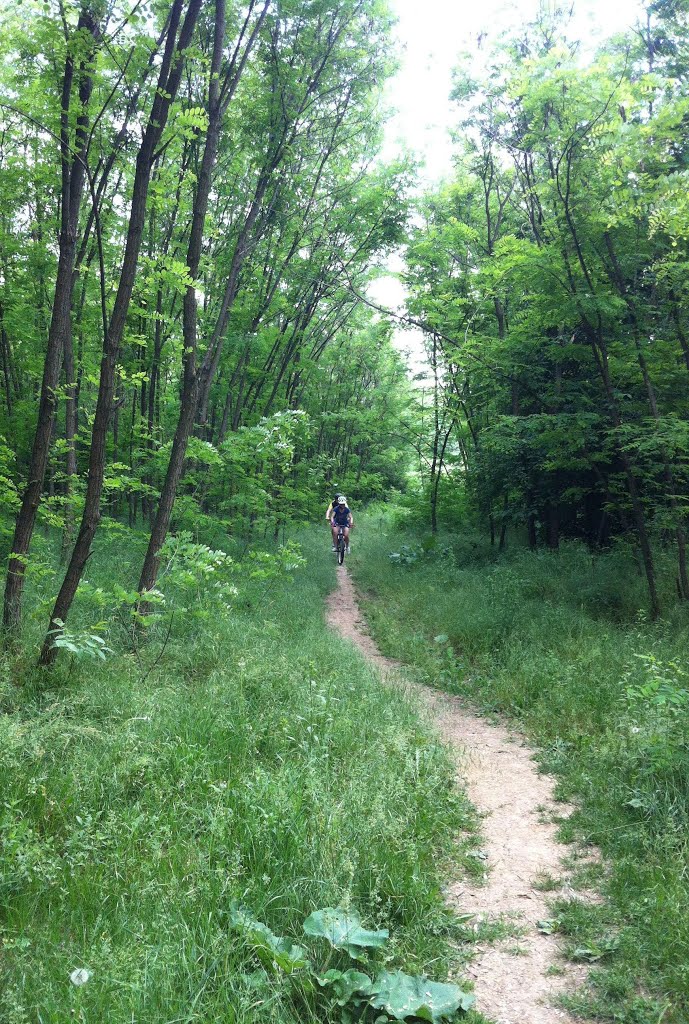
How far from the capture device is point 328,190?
45.7ft

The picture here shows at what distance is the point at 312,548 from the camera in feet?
50.0

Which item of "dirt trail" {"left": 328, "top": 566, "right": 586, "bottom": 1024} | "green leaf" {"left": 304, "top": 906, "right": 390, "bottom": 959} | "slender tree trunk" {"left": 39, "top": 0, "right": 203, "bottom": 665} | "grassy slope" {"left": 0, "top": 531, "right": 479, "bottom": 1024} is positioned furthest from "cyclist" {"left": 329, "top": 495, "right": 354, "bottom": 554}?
"green leaf" {"left": 304, "top": 906, "right": 390, "bottom": 959}

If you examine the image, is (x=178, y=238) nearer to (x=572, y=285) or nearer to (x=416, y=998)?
(x=572, y=285)

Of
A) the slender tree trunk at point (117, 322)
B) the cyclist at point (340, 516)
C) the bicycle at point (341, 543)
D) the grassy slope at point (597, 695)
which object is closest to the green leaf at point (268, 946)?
the grassy slope at point (597, 695)

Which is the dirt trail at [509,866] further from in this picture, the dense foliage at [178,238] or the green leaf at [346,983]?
the dense foliage at [178,238]

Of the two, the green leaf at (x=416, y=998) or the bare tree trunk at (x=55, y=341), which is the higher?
the bare tree trunk at (x=55, y=341)

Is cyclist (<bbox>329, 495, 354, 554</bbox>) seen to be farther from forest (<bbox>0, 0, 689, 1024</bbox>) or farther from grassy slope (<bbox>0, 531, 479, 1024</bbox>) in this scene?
grassy slope (<bbox>0, 531, 479, 1024</bbox>)

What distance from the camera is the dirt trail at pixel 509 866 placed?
9.29 ft

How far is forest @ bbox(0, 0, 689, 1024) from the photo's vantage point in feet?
9.73

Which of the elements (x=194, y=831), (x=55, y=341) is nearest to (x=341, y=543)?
(x=55, y=341)

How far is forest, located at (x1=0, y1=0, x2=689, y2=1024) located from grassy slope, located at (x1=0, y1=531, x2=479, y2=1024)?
0.02 metres

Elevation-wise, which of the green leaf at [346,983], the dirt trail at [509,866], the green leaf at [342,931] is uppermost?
the green leaf at [342,931]

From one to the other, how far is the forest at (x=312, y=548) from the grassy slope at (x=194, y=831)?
19 millimetres

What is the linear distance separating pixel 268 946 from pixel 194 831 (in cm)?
99
